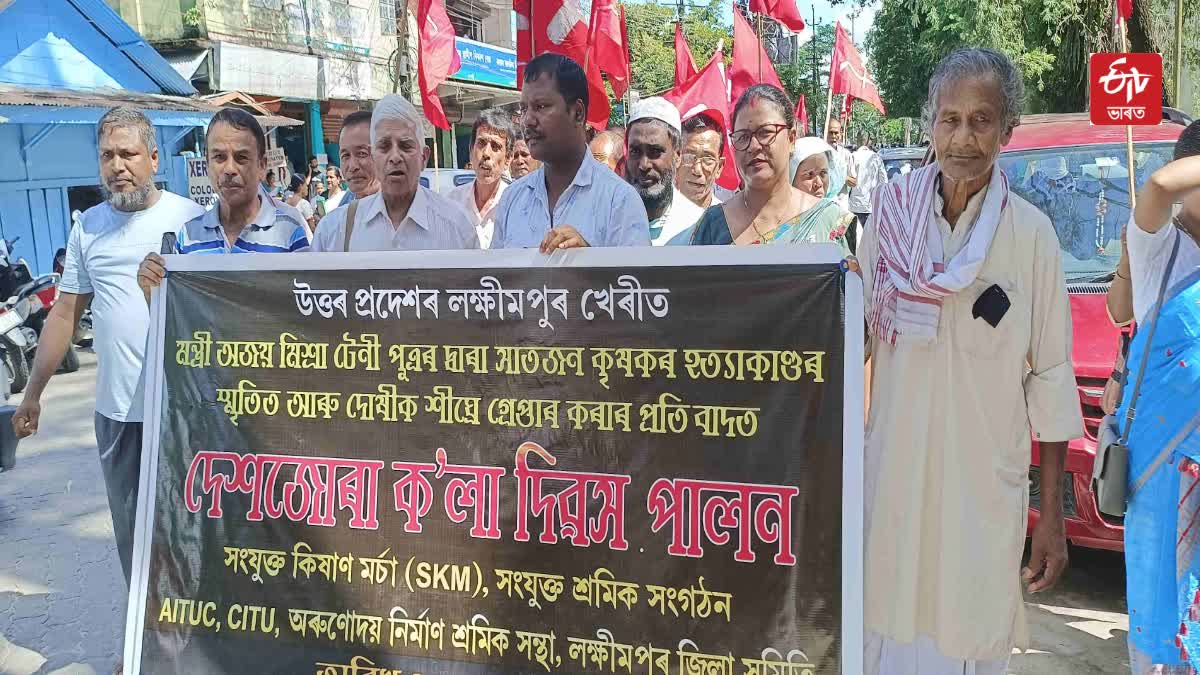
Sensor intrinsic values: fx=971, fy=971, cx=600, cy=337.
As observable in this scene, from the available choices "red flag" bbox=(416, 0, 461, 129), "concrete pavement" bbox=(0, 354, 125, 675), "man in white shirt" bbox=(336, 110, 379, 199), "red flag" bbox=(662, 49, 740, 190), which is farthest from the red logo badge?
"concrete pavement" bbox=(0, 354, 125, 675)

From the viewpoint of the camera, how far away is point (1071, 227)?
4770 mm

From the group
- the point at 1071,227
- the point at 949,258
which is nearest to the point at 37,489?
the point at 949,258

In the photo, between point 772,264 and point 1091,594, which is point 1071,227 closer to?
point 1091,594

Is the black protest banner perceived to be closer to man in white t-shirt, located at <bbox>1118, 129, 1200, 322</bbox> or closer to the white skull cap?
man in white t-shirt, located at <bbox>1118, 129, 1200, 322</bbox>

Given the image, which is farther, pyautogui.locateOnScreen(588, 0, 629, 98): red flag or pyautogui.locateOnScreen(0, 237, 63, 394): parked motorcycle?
pyautogui.locateOnScreen(0, 237, 63, 394): parked motorcycle

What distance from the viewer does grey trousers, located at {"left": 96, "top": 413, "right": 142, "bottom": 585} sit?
135 inches

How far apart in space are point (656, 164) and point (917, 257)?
2405mm

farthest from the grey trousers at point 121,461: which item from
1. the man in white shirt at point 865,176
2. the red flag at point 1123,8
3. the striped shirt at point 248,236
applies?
the man in white shirt at point 865,176

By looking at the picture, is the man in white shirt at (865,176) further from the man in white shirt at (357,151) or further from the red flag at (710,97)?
the man in white shirt at (357,151)

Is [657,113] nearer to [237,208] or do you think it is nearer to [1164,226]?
[237,208]

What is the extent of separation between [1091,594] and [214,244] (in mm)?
3762

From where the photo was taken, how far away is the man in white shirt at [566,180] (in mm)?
3215

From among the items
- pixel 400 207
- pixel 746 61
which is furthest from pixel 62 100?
pixel 400 207

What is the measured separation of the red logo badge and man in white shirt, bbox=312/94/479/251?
3.14 meters
